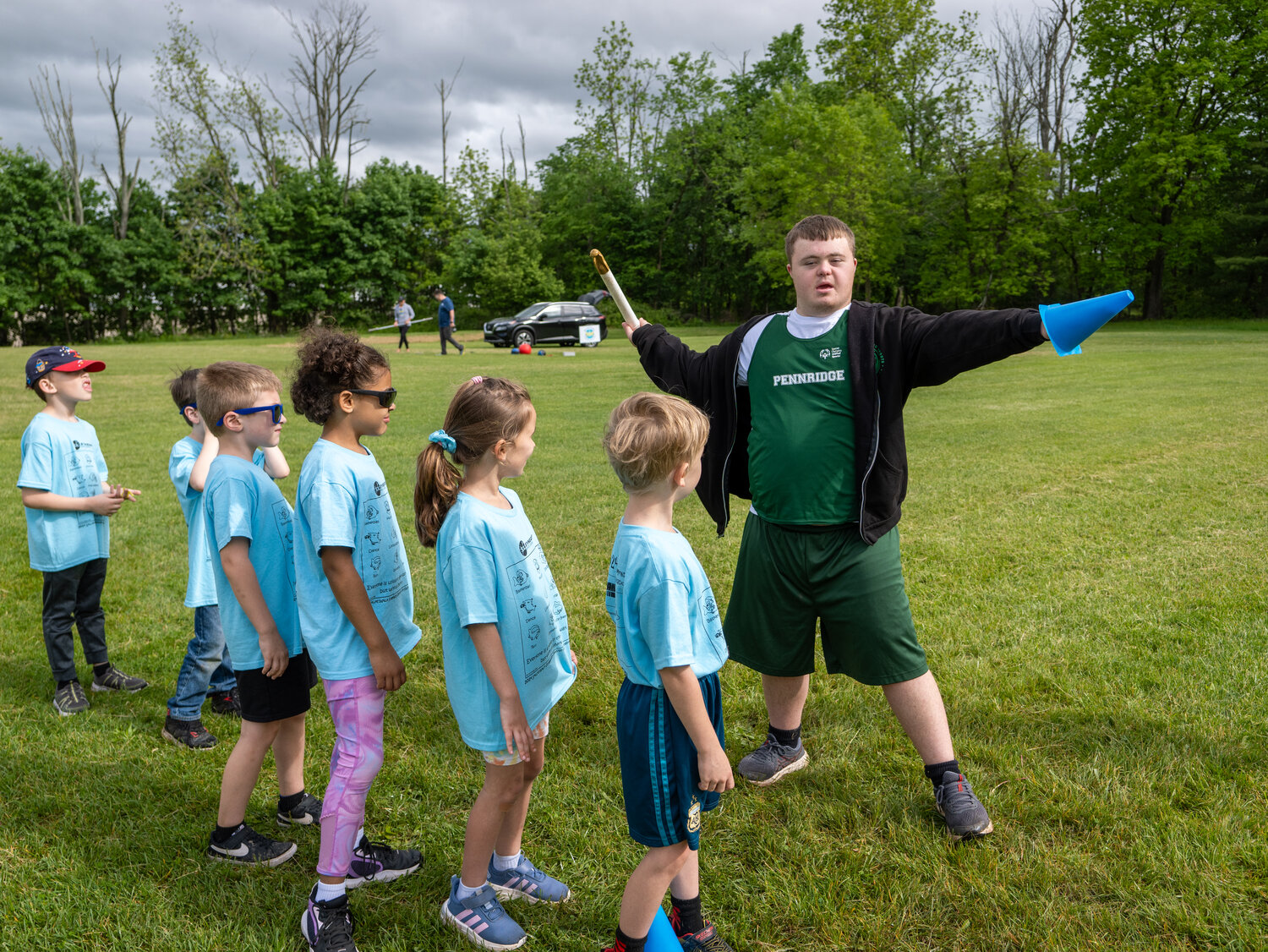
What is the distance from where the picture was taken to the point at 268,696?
2744mm

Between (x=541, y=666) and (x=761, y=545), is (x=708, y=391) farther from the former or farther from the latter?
(x=541, y=666)

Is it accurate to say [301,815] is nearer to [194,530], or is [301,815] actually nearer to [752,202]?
[194,530]

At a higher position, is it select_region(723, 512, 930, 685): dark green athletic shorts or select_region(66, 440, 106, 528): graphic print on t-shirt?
select_region(66, 440, 106, 528): graphic print on t-shirt

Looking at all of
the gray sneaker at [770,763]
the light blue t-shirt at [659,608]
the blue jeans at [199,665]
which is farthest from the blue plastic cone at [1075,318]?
the blue jeans at [199,665]

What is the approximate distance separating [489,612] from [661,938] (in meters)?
0.96

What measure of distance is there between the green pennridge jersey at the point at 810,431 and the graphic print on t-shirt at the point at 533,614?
1033 mm

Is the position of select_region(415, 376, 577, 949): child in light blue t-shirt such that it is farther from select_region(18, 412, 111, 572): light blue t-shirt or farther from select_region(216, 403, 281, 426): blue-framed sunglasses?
select_region(18, 412, 111, 572): light blue t-shirt

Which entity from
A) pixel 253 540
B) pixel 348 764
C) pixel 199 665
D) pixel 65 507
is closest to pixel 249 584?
pixel 253 540

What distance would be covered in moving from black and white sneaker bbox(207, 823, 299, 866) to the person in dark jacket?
6.08 feet

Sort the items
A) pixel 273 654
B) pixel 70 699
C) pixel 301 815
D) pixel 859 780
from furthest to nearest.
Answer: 1. pixel 70 699
2. pixel 859 780
3. pixel 301 815
4. pixel 273 654

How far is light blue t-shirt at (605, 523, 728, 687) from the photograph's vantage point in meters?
1.98

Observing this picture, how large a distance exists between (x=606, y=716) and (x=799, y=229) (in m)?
2.31

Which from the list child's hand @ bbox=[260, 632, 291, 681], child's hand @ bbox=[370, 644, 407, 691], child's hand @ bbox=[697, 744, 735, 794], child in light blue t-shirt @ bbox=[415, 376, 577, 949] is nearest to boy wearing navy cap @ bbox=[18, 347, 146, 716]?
child's hand @ bbox=[260, 632, 291, 681]

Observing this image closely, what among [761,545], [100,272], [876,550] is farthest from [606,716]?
[100,272]
